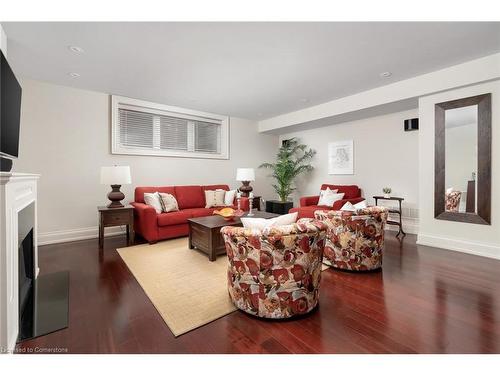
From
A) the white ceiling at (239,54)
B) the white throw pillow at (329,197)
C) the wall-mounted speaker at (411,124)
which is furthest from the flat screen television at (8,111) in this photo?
the wall-mounted speaker at (411,124)

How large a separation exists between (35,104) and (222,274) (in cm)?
386

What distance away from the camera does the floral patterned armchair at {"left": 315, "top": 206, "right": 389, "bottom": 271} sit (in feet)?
8.79

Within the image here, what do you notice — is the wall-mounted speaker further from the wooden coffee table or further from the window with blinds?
the window with blinds

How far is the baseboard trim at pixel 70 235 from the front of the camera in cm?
387

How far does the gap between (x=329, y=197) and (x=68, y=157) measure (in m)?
4.64

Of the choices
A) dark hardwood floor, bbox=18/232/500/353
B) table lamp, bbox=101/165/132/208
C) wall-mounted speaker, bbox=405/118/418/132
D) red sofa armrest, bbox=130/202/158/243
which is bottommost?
dark hardwood floor, bbox=18/232/500/353

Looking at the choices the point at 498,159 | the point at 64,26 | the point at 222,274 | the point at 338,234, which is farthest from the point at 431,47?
the point at 64,26

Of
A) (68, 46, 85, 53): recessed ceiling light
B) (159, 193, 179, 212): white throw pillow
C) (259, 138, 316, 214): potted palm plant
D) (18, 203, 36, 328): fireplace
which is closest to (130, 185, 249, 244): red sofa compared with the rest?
(159, 193, 179, 212): white throw pillow

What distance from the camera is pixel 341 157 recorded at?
5645 millimetres

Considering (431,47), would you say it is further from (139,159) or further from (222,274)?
(139,159)

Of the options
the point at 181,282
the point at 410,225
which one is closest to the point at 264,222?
the point at 181,282

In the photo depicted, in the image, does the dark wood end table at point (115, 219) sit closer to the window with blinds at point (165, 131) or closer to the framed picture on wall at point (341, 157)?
the window with blinds at point (165, 131)

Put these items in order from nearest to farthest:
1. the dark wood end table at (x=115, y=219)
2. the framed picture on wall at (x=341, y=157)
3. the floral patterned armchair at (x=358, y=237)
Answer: the floral patterned armchair at (x=358, y=237) → the dark wood end table at (x=115, y=219) → the framed picture on wall at (x=341, y=157)

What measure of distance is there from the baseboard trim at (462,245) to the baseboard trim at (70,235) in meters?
5.18
